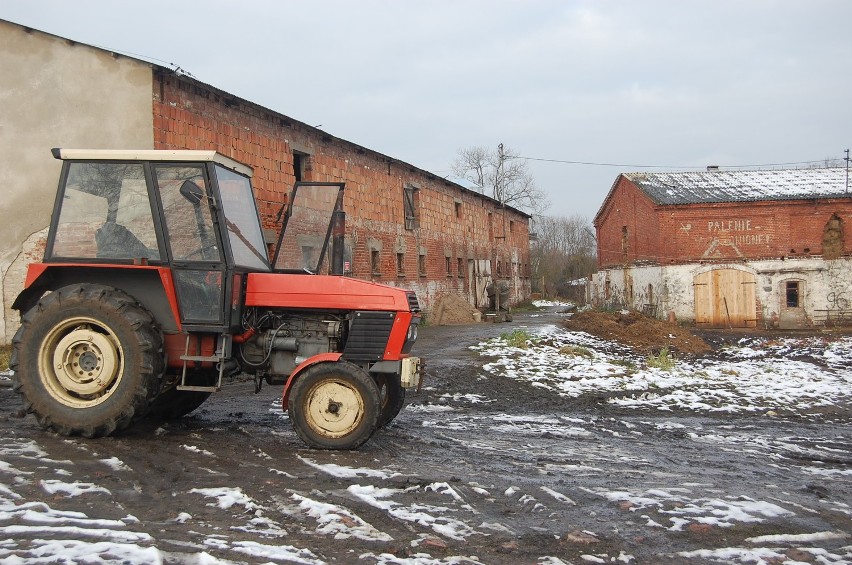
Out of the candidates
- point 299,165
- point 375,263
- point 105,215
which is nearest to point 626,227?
point 375,263

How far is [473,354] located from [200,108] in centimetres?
779

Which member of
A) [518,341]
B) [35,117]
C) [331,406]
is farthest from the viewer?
[518,341]

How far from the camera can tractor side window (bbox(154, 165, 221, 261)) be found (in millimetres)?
5984

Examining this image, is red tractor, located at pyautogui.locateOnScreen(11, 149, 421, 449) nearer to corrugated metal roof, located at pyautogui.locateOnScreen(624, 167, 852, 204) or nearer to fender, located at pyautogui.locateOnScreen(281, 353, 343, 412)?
fender, located at pyautogui.locateOnScreen(281, 353, 343, 412)

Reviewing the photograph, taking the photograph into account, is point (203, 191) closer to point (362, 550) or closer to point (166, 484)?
point (166, 484)

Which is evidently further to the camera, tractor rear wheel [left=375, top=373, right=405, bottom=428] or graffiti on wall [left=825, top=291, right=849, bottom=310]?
graffiti on wall [left=825, top=291, right=849, bottom=310]

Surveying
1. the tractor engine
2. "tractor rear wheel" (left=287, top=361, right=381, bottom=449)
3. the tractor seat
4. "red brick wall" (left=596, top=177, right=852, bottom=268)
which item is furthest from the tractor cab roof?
"red brick wall" (left=596, top=177, right=852, bottom=268)

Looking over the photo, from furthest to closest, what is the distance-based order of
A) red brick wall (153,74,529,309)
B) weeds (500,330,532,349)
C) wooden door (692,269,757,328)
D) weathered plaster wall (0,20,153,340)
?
wooden door (692,269,757,328), weeds (500,330,532,349), red brick wall (153,74,529,309), weathered plaster wall (0,20,153,340)

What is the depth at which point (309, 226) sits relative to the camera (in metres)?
6.91

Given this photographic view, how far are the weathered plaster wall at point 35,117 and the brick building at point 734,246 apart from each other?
2219cm

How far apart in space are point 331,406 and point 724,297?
25.5m

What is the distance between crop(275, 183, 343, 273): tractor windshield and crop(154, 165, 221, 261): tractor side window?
0.97 meters

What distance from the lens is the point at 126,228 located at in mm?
6074

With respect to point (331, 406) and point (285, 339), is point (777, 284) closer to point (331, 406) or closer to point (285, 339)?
point (285, 339)
